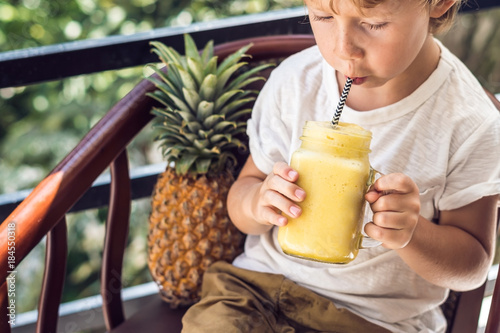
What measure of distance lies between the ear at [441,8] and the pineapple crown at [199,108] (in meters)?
0.44

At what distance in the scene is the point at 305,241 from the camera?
89cm

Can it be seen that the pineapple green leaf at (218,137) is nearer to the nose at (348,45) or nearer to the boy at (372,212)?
the boy at (372,212)

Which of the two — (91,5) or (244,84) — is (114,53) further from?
(91,5)

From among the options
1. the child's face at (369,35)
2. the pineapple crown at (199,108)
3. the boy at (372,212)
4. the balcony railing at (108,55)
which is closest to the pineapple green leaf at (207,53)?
the pineapple crown at (199,108)

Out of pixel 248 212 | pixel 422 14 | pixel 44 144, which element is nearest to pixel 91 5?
pixel 44 144

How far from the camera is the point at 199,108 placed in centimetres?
133

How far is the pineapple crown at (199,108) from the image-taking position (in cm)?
133

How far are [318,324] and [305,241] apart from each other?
0.30m

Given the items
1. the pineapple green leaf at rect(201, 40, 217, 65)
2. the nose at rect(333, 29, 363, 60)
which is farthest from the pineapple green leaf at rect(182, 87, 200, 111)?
the nose at rect(333, 29, 363, 60)

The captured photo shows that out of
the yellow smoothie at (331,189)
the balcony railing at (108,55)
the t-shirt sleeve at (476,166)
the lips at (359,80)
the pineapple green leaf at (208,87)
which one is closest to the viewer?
the yellow smoothie at (331,189)

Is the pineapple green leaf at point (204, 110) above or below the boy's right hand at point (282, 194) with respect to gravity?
above

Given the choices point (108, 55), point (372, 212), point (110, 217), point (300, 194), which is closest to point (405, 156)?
point (372, 212)

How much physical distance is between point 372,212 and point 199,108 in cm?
48

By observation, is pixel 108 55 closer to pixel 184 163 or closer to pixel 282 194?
pixel 184 163
